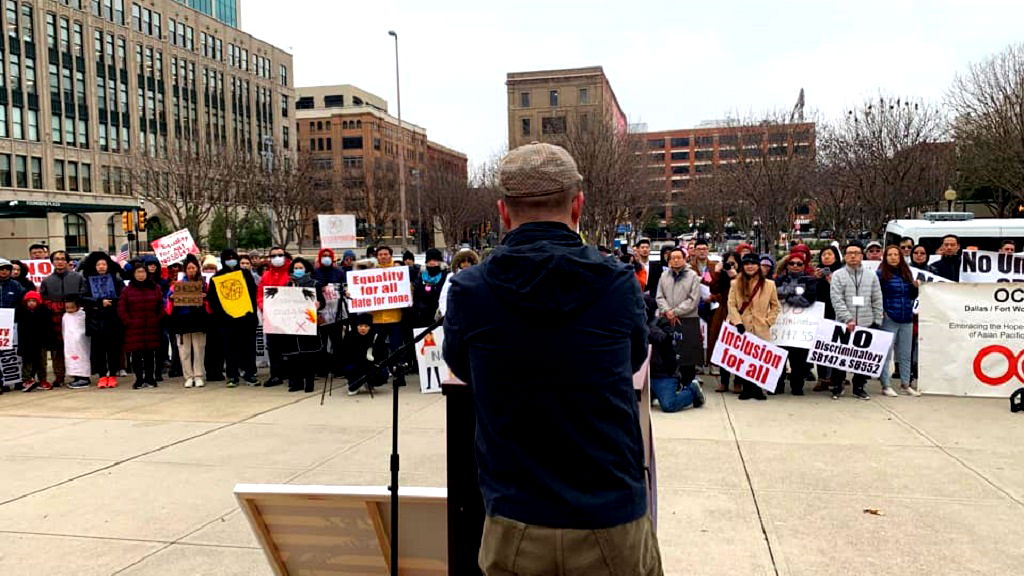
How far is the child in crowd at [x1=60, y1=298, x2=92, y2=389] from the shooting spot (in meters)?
11.4

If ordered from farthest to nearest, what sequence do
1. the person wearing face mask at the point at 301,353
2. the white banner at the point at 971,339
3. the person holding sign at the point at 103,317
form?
the person holding sign at the point at 103,317 → the person wearing face mask at the point at 301,353 → the white banner at the point at 971,339

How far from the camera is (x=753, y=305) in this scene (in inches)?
388

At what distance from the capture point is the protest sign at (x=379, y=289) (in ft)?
35.2

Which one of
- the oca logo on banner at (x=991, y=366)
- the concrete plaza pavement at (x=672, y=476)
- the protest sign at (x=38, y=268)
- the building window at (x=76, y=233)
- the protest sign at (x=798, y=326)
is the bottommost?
the concrete plaza pavement at (x=672, y=476)

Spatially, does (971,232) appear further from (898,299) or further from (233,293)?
(233,293)

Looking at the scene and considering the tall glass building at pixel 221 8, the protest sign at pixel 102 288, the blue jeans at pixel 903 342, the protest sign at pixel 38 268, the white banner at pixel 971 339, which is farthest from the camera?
the tall glass building at pixel 221 8

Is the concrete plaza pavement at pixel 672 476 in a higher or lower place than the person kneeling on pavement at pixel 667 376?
lower

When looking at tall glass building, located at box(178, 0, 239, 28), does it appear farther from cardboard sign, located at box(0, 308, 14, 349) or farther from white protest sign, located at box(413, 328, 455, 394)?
white protest sign, located at box(413, 328, 455, 394)

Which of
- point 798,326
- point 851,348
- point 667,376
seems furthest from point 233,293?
point 851,348

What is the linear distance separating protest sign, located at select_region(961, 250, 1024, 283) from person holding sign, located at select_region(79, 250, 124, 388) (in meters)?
11.9

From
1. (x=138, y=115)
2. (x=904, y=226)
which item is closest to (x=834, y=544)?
(x=904, y=226)

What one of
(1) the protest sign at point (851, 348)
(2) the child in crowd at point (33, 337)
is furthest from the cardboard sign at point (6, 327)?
(1) the protest sign at point (851, 348)

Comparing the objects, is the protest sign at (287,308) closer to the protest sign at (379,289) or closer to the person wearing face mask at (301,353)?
the person wearing face mask at (301,353)

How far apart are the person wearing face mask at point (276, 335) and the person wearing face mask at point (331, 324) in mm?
452
